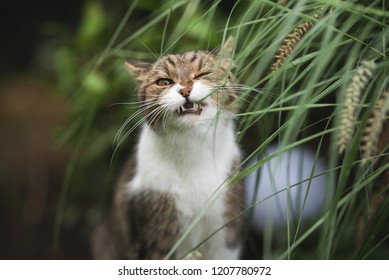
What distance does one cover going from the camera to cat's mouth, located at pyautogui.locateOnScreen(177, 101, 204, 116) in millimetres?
1869

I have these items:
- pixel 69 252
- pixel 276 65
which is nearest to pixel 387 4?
pixel 276 65

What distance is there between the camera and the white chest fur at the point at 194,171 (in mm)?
2072

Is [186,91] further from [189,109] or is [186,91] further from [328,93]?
[328,93]

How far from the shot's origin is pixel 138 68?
84.2 inches

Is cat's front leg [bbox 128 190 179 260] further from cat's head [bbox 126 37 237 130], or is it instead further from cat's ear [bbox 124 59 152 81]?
cat's ear [bbox 124 59 152 81]

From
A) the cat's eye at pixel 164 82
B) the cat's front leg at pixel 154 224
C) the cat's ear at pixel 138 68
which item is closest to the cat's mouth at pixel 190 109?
the cat's eye at pixel 164 82

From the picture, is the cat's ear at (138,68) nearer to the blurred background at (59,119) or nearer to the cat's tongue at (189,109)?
the blurred background at (59,119)

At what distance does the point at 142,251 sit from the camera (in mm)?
2299

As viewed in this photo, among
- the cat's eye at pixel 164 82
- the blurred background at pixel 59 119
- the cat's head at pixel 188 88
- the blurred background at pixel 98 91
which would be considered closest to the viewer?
the blurred background at pixel 98 91

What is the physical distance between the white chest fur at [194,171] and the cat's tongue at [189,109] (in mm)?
115

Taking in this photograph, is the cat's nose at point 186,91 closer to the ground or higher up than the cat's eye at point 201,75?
closer to the ground

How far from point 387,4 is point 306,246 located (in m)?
1.65

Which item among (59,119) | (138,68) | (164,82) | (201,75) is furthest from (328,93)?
(59,119)

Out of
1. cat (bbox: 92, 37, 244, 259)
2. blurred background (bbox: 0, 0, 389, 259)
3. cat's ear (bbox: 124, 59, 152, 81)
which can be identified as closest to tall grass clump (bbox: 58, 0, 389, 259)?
blurred background (bbox: 0, 0, 389, 259)
